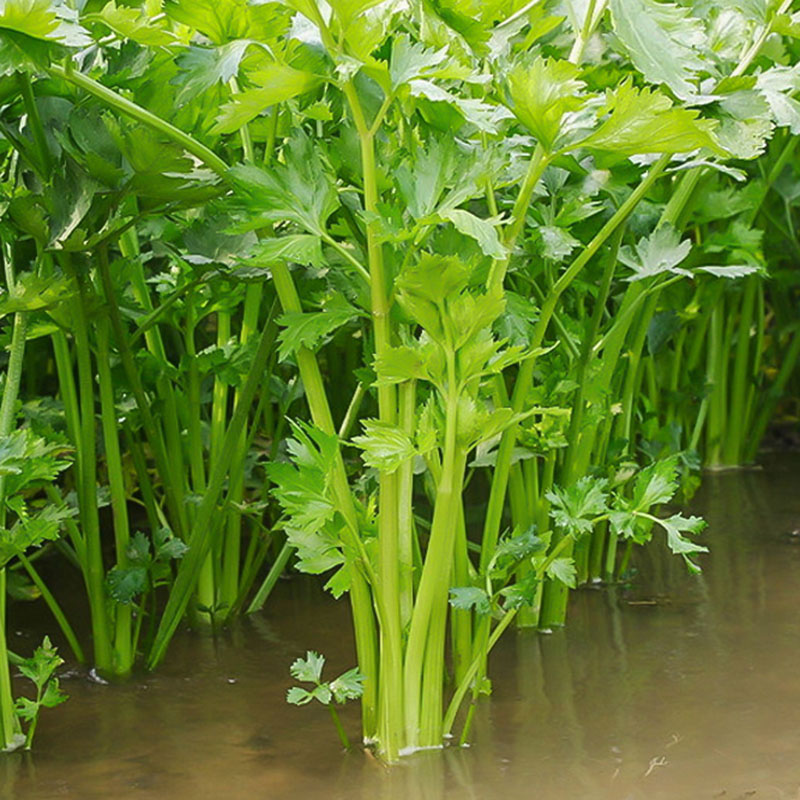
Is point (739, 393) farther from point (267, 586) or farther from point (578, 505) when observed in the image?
point (578, 505)

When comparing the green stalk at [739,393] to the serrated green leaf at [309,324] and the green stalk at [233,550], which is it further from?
the serrated green leaf at [309,324]

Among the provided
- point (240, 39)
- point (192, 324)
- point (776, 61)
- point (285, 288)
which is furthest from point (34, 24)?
point (776, 61)

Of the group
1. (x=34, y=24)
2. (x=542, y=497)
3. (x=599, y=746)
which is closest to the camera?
(x=34, y=24)

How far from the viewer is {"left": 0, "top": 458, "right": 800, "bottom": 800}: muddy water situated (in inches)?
49.9

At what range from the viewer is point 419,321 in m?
1.19

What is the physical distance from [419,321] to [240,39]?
355 millimetres

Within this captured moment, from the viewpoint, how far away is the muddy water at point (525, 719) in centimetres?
127

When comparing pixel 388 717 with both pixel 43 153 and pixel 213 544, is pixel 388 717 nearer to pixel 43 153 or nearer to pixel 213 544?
pixel 213 544

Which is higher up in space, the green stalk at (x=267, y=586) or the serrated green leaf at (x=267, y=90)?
the serrated green leaf at (x=267, y=90)

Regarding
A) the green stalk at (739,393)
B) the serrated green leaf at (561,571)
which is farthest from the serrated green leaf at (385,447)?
the green stalk at (739,393)

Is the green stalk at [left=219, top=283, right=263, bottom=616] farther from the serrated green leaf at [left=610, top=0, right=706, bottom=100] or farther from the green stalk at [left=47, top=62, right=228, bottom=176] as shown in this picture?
the serrated green leaf at [left=610, top=0, right=706, bottom=100]

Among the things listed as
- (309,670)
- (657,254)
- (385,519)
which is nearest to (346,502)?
(385,519)

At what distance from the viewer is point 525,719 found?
1435mm

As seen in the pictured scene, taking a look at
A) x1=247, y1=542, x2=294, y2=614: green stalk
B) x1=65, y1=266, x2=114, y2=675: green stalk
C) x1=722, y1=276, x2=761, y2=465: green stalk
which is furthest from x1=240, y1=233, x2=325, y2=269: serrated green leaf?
x1=722, y1=276, x2=761, y2=465: green stalk
